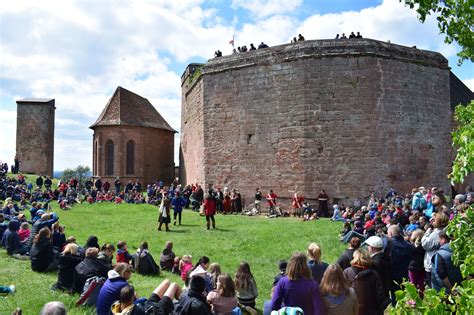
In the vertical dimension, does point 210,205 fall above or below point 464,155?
below

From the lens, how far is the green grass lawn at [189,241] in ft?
26.8

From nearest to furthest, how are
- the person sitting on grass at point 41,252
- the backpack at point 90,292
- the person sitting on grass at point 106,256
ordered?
the backpack at point 90,292
the person sitting on grass at point 106,256
the person sitting on grass at point 41,252

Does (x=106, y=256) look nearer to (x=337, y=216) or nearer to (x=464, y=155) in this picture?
Result: (x=464, y=155)

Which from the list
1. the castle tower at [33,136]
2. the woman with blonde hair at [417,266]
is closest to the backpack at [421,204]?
the woman with blonde hair at [417,266]

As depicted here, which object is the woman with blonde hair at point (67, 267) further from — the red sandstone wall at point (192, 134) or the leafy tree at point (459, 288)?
the red sandstone wall at point (192, 134)

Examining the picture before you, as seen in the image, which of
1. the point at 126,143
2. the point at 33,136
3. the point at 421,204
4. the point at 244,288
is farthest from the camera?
the point at 33,136

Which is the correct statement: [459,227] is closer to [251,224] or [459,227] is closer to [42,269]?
[42,269]

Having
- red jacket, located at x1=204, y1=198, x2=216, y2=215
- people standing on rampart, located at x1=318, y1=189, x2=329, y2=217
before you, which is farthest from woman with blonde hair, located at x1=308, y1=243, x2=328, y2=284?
people standing on rampart, located at x1=318, y1=189, x2=329, y2=217

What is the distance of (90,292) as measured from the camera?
7.14 metres

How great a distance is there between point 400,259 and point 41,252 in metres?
7.41

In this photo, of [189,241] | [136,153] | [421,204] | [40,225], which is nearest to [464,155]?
[40,225]

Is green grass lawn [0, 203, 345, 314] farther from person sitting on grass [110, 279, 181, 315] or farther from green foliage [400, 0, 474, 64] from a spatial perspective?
green foliage [400, 0, 474, 64]

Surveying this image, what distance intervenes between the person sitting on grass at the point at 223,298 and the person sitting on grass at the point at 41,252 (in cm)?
531

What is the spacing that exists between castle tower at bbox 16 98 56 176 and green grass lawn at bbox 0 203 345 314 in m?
20.9
